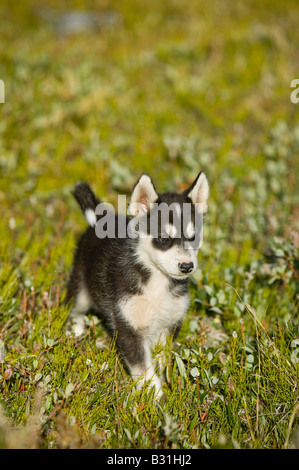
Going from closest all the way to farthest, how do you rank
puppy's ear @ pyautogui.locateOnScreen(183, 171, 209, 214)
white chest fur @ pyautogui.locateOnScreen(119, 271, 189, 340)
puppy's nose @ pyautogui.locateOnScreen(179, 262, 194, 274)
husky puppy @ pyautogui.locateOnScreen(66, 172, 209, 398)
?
1. puppy's nose @ pyautogui.locateOnScreen(179, 262, 194, 274)
2. husky puppy @ pyautogui.locateOnScreen(66, 172, 209, 398)
3. white chest fur @ pyautogui.locateOnScreen(119, 271, 189, 340)
4. puppy's ear @ pyautogui.locateOnScreen(183, 171, 209, 214)

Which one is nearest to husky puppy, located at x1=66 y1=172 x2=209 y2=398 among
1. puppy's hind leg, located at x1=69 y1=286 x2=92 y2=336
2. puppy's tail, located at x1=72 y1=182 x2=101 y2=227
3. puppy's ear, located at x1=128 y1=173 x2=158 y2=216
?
puppy's ear, located at x1=128 y1=173 x2=158 y2=216

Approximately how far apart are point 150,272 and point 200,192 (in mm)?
923

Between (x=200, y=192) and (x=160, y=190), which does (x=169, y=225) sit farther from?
(x=160, y=190)

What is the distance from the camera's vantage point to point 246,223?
7.14 meters

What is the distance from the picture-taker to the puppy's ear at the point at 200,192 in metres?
4.51

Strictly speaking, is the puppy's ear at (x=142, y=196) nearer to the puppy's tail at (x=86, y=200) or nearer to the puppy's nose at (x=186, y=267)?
the puppy's nose at (x=186, y=267)

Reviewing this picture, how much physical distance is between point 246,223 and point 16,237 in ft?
11.0

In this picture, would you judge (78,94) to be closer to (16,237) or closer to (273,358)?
(16,237)

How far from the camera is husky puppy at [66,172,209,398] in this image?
4.23m

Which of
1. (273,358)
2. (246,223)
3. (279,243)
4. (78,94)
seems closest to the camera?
(273,358)

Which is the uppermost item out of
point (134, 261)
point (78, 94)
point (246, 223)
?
point (78, 94)

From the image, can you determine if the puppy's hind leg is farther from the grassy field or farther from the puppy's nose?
the puppy's nose

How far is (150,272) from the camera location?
4453 millimetres
